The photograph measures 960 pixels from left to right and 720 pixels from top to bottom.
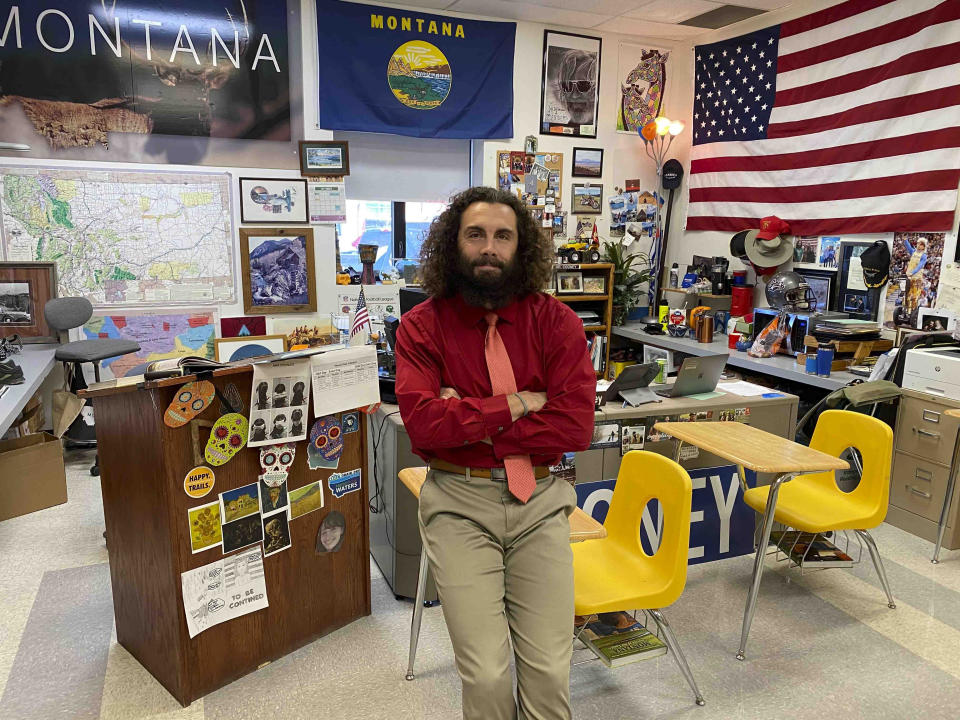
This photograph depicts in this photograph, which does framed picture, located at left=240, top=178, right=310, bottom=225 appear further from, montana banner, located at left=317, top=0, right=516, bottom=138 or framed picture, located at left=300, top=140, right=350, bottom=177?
montana banner, located at left=317, top=0, right=516, bottom=138

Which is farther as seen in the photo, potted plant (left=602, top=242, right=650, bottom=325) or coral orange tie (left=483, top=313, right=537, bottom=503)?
potted plant (left=602, top=242, right=650, bottom=325)

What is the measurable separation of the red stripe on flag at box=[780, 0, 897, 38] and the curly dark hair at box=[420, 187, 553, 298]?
378 centimetres

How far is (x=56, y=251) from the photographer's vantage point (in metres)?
4.52

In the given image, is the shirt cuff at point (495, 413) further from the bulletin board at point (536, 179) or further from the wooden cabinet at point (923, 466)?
the bulletin board at point (536, 179)

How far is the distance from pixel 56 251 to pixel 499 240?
384 centimetres

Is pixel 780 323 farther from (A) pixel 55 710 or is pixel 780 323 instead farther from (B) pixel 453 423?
(A) pixel 55 710

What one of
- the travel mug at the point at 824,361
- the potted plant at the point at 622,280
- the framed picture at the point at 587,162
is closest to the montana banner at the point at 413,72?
the framed picture at the point at 587,162

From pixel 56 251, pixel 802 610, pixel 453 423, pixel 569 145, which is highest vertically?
pixel 569 145

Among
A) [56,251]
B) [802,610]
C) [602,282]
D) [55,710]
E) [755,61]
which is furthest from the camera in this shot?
[602,282]

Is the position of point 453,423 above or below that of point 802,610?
above

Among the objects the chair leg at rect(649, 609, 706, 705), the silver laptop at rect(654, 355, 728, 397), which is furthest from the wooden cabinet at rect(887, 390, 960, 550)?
the chair leg at rect(649, 609, 706, 705)

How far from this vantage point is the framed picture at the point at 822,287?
484 centimetres

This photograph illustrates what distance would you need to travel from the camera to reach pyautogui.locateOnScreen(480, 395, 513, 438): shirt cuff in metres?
1.80

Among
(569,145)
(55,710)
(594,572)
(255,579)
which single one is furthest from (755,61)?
(55,710)
